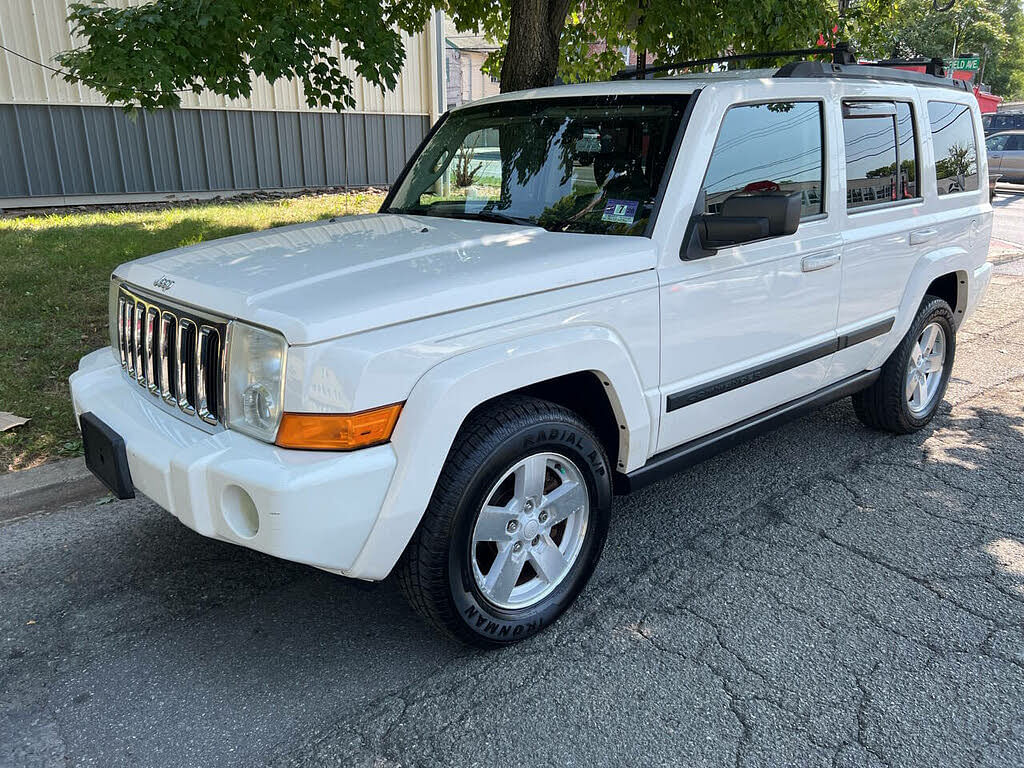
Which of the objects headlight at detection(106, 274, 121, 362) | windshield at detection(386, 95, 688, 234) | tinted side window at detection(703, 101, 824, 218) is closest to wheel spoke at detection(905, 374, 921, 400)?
tinted side window at detection(703, 101, 824, 218)

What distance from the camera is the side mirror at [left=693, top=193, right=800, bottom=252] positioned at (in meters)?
3.01

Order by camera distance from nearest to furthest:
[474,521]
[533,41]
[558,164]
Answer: [474,521] → [558,164] → [533,41]

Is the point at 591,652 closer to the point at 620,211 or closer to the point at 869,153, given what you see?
the point at 620,211

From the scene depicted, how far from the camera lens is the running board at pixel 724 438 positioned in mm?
3266

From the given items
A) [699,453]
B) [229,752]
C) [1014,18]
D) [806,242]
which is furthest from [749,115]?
[1014,18]

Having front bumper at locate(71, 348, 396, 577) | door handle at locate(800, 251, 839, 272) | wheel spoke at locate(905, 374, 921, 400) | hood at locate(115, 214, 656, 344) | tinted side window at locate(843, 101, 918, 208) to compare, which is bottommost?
wheel spoke at locate(905, 374, 921, 400)

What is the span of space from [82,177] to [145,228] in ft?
15.3

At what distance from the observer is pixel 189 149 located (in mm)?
15211

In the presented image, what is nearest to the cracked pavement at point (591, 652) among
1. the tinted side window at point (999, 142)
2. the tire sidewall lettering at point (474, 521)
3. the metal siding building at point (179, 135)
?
the tire sidewall lettering at point (474, 521)

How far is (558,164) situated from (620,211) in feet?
1.52

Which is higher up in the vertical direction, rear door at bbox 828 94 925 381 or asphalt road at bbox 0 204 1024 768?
rear door at bbox 828 94 925 381

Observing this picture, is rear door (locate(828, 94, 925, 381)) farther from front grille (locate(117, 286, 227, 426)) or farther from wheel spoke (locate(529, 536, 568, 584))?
front grille (locate(117, 286, 227, 426))

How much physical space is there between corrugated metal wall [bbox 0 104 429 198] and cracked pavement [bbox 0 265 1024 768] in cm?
1167

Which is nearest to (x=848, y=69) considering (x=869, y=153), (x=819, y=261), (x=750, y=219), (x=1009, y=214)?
(x=869, y=153)
